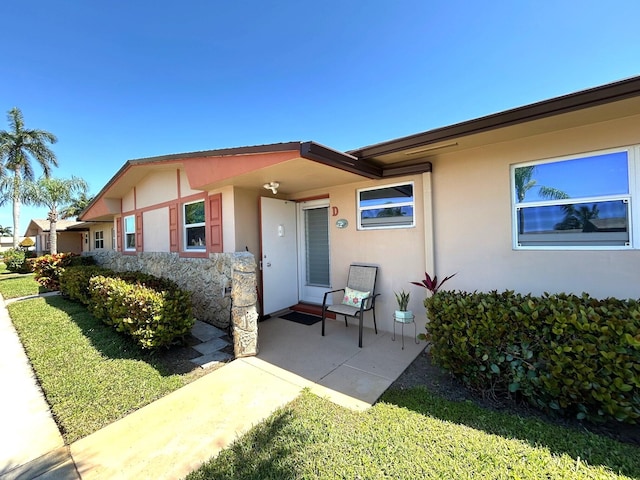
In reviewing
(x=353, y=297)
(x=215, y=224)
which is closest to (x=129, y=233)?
(x=215, y=224)

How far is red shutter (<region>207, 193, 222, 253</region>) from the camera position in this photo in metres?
6.47

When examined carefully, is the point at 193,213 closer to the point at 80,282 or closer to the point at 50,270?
the point at 80,282

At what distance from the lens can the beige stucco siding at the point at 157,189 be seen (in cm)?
793

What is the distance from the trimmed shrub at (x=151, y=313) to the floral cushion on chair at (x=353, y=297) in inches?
115

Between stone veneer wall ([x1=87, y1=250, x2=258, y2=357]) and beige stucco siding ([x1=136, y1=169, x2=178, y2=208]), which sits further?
beige stucco siding ([x1=136, y1=169, x2=178, y2=208])

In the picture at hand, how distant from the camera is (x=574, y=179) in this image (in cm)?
368

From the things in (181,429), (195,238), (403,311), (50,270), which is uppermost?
(195,238)

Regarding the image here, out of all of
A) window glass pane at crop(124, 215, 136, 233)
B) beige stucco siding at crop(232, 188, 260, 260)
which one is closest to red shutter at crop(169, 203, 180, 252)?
beige stucco siding at crop(232, 188, 260, 260)

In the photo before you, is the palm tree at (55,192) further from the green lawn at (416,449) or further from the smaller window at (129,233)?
the green lawn at (416,449)

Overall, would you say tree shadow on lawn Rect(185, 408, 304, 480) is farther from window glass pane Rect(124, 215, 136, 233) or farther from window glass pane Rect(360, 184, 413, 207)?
window glass pane Rect(124, 215, 136, 233)

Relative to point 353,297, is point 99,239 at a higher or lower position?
higher

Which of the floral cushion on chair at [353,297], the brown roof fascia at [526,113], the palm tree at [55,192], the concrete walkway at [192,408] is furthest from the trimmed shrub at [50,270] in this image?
the brown roof fascia at [526,113]

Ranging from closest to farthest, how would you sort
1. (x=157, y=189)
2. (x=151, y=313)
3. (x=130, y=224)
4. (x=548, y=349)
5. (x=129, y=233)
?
(x=548, y=349)
(x=151, y=313)
(x=157, y=189)
(x=130, y=224)
(x=129, y=233)

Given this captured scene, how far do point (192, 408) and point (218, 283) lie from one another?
320 centimetres
